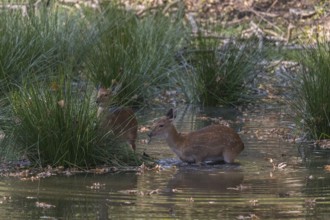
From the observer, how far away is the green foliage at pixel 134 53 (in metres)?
15.0

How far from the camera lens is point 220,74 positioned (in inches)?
614

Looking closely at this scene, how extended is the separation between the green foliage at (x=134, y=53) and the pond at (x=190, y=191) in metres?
3.00

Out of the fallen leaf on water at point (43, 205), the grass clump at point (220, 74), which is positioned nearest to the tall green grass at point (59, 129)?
the fallen leaf on water at point (43, 205)

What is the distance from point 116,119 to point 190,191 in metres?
2.07

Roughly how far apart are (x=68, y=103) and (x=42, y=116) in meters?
0.28

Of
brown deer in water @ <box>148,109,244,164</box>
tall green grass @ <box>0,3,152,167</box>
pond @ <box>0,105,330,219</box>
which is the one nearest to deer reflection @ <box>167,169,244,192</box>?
pond @ <box>0,105,330,219</box>

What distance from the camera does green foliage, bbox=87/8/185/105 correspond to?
15.0 m

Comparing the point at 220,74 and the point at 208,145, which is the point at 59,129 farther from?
the point at 220,74

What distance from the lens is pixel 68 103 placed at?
33.2 feet

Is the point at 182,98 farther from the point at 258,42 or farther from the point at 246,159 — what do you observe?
the point at 246,159

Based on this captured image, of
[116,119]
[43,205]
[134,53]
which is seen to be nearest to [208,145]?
[116,119]

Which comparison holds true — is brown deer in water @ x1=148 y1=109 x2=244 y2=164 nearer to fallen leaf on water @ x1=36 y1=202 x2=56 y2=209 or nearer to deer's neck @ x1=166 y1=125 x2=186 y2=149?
deer's neck @ x1=166 y1=125 x2=186 y2=149

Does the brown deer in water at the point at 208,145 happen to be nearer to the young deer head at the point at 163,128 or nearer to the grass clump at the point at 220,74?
the young deer head at the point at 163,128

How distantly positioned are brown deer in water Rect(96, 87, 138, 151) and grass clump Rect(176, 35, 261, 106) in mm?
4277
